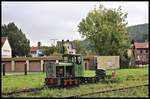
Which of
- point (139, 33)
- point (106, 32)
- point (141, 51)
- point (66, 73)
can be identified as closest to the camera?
point (66, 73)

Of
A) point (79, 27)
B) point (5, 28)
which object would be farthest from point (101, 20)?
point (5, 28)

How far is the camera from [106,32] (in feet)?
160

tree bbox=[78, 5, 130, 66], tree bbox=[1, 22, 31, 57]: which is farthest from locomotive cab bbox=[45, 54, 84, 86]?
tree bbox=[1, 22, 31, 57]

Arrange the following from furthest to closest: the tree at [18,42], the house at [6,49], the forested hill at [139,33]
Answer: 1. the forested hill at [139,33]
2. the tree at [18,42]
3. the house at [6,49]

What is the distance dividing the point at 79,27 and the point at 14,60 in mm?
15139

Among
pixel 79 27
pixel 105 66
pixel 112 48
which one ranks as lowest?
pixel 105 66

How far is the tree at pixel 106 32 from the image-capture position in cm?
4966

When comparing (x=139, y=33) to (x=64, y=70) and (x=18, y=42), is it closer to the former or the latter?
(x=18, y=42)

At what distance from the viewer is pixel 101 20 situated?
5234 cm

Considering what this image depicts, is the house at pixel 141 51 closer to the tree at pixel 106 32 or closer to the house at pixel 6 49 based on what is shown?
the tree at pixel 106 32

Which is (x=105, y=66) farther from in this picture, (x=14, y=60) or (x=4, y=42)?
(x=4, y=42)

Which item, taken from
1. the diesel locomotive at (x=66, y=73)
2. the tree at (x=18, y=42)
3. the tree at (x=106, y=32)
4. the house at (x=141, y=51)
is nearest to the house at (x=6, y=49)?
the tree at (x=18, y=42)

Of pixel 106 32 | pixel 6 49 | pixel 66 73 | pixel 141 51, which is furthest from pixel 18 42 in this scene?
pixel 141 51

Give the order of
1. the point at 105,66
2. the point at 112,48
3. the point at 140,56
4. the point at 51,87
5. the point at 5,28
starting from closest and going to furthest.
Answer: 1. the point at 51,87
2. the point at 105,66
3. the point at 112,48
4. the point at 5,28
5. the point at 140,56
